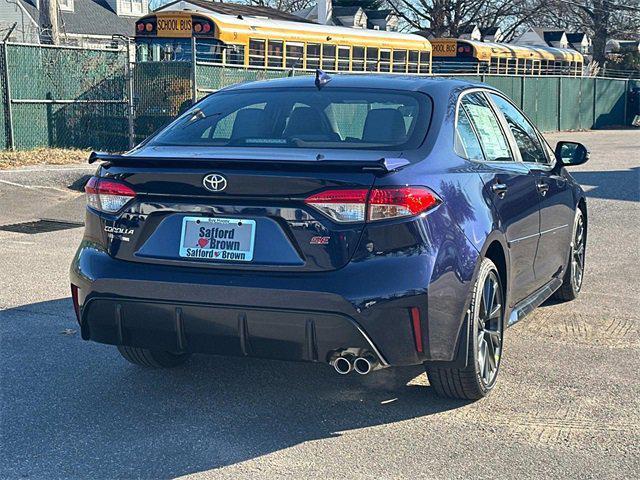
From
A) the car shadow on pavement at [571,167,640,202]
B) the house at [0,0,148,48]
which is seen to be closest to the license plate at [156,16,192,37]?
the car shadow on pavement at [571,167,640,202]

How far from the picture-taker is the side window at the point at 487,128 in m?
5.38

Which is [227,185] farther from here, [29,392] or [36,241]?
[36,241]

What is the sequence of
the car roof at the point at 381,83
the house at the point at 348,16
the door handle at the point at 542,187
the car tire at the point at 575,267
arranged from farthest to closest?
the house at the point at 348,16, the car tire at the point at 575,267, the door handle at the point at 542,187, the car roof at the point at 381,83

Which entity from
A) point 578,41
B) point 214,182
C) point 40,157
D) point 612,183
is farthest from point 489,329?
point 578,41

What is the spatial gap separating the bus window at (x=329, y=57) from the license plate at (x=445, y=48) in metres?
9.79

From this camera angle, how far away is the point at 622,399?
499cm

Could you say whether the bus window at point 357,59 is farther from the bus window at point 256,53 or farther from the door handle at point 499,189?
the door handle at point 499,189

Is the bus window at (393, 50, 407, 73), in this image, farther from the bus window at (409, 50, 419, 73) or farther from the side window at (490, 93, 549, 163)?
the side window at (490, 93, 549, 163)

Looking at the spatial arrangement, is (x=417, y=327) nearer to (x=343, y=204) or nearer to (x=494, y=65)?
(x=343, y=204)

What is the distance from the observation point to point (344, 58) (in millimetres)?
25859

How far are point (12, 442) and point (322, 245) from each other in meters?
1.62

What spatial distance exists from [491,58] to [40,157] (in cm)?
2157

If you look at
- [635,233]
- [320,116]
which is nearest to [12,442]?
[320,116]

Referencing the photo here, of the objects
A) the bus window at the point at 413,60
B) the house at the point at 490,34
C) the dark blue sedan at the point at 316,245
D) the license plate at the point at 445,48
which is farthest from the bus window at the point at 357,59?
the house at the point at 490,34
